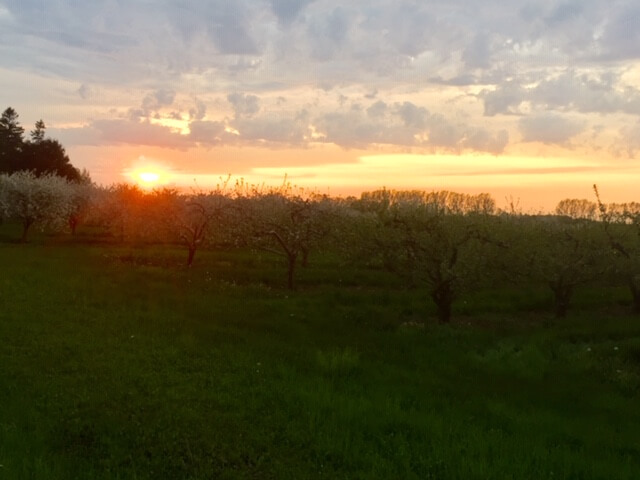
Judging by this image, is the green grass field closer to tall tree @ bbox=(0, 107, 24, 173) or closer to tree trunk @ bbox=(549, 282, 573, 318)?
tree trunk @ bbox=(549, 282, 573, 318)

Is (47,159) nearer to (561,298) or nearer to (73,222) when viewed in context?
(73,222)

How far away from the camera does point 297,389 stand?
1128 centimetres

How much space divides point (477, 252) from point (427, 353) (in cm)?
637

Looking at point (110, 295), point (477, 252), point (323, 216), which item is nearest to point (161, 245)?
point (323, 216)

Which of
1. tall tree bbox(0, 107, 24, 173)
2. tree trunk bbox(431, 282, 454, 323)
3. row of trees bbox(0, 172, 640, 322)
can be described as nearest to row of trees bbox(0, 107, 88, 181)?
tall tree bbox(0, 107, 24, 173)

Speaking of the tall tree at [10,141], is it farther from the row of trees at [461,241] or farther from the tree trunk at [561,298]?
the tree trunk at [561,298]

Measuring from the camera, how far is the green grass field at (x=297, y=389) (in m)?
8.34

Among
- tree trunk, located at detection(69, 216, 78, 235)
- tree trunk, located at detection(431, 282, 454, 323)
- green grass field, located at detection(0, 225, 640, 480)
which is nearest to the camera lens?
green grass field, located at detection(0, 225, 640, 480)

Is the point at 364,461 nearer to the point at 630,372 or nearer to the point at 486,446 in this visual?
the point at 486,446

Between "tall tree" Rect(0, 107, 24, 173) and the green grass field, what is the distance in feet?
205

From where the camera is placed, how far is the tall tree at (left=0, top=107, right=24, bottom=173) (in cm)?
7631

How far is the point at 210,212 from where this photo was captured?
38.4 metres

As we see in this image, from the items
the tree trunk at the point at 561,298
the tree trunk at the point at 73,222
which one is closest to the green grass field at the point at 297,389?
the tree trunk at the point at 561,298

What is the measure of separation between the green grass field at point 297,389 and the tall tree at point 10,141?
6239 cm
